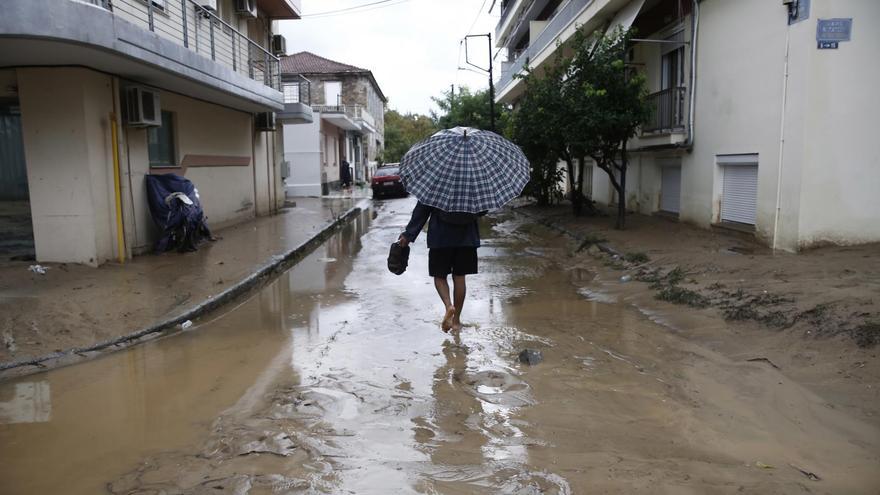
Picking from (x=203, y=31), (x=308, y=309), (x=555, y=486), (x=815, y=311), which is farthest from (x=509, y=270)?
(x=203, y=31)

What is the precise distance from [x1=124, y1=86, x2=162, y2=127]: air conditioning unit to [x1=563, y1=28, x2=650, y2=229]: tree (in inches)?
297

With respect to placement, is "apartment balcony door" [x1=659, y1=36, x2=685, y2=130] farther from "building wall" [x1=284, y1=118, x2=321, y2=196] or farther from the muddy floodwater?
"building wall" [x1=284, y1=118, x2=321, y2=196]

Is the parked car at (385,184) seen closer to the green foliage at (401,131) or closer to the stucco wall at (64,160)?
the stucco wall at (64,160)

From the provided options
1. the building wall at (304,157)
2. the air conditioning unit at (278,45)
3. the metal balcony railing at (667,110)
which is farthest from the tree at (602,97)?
the building wall at (304,157)

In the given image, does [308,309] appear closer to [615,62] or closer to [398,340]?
[398,340]

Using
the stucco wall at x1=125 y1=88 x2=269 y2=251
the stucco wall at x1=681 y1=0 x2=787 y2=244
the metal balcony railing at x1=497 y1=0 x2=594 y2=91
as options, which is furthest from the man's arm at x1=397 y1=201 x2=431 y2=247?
the metal balcony railing at x1=497 y1=0 x2=594 y2=91

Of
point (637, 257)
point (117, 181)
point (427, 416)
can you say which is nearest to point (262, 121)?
point (117, 181)

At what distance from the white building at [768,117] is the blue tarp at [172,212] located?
9446 millimetres

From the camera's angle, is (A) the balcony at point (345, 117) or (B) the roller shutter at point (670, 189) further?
(A) the balcony at point (345, 117)

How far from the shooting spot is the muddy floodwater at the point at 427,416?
3400 millimetres

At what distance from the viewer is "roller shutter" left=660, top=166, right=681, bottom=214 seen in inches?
569

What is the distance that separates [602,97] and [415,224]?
792cm

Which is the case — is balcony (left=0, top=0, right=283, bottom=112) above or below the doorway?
above

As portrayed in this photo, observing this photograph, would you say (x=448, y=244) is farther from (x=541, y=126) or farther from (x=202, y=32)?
(x=202, y=32)
